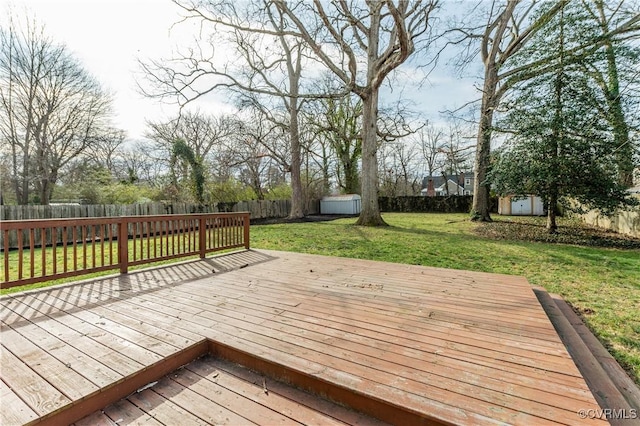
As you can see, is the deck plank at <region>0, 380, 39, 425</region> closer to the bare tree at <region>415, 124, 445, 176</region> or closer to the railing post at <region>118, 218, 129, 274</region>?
the railing post at <region>118, 218, 129, 274</region>

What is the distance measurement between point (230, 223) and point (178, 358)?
3885mm

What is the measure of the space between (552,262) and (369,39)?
9411 millimetres

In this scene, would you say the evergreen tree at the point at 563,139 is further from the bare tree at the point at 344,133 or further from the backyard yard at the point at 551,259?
the bare tree at the point at 344,133

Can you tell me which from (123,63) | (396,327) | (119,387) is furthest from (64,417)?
(123,63)

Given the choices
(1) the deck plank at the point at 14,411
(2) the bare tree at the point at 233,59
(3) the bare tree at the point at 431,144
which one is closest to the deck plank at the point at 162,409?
(1) the deck plank at the point at 14,411

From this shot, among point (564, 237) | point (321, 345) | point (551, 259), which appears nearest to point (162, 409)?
point (321, 345)

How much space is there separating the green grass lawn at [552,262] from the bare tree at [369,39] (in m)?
3.56

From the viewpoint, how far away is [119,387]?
5.17 ft

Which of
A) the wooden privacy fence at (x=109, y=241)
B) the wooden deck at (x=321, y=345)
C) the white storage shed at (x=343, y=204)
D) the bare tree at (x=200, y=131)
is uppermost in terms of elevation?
the bare tree at (x=200, y=131)

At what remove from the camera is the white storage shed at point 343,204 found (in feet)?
66.2

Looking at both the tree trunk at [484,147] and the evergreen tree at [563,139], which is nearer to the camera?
the evergreen tree at [563,139]

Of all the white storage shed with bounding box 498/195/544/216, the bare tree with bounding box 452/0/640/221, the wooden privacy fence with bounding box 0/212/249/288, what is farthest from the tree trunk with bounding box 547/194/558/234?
the white storage shed with bounding box 498/195/544/216

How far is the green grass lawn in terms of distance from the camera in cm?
272

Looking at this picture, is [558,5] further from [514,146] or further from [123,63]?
[123,63]
